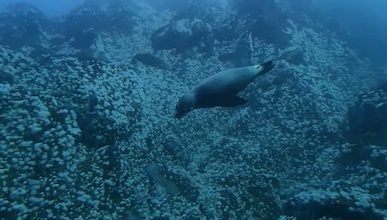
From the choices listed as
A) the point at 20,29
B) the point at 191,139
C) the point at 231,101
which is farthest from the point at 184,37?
the point at 231,101

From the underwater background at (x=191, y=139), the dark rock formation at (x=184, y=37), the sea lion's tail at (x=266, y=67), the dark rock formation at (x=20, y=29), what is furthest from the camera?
the dark rock formation at (x=20, y=29)

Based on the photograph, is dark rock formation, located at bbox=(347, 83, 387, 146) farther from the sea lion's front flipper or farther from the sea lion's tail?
the sea lion's front flipper

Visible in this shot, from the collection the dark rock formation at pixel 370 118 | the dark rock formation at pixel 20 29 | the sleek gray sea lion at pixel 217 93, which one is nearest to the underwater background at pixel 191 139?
the dark rock formation at pixel 370 118

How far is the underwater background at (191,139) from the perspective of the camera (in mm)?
6430

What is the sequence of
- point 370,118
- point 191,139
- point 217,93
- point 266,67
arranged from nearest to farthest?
point 217,93
point 266,67
point 370,118
point 191,139

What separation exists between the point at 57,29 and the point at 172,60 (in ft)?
47.4

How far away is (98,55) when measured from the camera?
18.6 meters

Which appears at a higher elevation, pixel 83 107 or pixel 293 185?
pixel 293 185

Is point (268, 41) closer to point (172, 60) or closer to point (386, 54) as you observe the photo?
point (172, 60)

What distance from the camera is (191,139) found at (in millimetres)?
10922

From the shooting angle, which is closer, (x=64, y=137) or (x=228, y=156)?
(x=64, y=137)

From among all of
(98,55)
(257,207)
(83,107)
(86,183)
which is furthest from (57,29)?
(257,207)

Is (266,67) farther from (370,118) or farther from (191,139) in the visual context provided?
(370,118)

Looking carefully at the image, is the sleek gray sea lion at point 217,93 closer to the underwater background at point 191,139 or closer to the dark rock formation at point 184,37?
the underwater background at point 191,139
